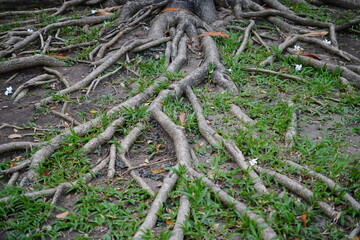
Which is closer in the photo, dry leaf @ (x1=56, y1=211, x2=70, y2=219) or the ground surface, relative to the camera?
the ground surface

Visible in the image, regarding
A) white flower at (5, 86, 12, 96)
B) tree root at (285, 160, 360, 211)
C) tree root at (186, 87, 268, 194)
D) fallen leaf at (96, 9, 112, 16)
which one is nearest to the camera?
tree root at (285, 160, 360, 211)

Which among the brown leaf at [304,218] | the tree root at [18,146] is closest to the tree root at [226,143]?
the brown leaf at [304,218]

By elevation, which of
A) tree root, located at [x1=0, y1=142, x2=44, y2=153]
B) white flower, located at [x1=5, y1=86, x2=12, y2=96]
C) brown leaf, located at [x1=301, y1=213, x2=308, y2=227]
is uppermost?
white flower, located at [x1=5, y1=86, x2=12, y2=96]

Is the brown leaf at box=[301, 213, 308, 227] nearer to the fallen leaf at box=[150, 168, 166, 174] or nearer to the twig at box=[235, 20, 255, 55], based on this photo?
the fallen leaf at box=[150, 168, 166, 174]

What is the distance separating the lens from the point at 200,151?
3402 millimetres

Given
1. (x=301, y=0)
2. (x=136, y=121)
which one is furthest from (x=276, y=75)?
(x=301, y=0)

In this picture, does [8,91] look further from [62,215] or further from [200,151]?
[200,151]

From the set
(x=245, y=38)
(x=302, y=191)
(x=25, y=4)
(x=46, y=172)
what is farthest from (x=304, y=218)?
(x=25, y=4)

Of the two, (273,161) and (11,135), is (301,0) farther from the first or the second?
(11,135)

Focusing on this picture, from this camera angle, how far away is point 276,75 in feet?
15.0

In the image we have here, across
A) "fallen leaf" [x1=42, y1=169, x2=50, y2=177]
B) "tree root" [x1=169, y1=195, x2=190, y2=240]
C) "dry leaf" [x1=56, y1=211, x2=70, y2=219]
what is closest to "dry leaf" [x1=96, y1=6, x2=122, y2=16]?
"fallen leaf" [x1=42, y1=169, x2=50, y2=177]

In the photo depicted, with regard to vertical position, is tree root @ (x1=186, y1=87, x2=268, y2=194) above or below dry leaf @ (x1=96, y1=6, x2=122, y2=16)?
below

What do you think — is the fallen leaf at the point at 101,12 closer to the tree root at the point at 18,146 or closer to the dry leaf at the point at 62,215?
the tree root at the point at 18,146

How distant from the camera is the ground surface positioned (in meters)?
2.61
